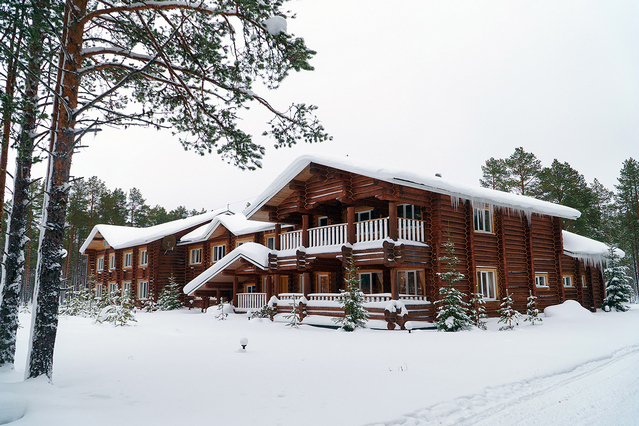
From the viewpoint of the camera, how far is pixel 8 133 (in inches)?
303

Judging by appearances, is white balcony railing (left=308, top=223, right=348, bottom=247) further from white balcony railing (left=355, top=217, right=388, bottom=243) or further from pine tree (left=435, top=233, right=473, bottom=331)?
pine tree (left=435, top=233, right=473, bottom=331)

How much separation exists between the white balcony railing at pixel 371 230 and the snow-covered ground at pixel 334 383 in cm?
571

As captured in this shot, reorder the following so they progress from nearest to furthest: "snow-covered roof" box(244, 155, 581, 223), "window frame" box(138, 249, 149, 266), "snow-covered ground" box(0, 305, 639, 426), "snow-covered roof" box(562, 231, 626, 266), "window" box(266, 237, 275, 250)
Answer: "snow-covered ground" box(0, 305, 639, 426) → "snow-covered roof" box(244, 155, 581, 223) → "snow-covered roof" box(562, 231, 626, 266) → "window" box(266, 237, 275, 250) → "window frame" box(138, 249, 149, 266)

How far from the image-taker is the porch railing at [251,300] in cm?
2338

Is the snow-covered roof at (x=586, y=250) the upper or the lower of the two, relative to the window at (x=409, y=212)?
lower

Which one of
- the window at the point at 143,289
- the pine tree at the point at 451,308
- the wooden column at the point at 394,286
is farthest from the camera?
the window at the point at 143,289

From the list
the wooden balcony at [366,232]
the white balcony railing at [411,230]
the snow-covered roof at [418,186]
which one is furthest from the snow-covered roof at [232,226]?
the white balcony railing at [411,230]

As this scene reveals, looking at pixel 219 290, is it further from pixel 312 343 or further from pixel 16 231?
pixel 16 231

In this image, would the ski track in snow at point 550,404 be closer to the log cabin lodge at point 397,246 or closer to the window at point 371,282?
the log cabin lodge at point 397,246

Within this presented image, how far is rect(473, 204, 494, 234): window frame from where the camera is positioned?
19.1 m

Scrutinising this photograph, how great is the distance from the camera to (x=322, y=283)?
22.5 metres

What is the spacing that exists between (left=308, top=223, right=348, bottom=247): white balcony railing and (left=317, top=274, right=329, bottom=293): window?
111 inches

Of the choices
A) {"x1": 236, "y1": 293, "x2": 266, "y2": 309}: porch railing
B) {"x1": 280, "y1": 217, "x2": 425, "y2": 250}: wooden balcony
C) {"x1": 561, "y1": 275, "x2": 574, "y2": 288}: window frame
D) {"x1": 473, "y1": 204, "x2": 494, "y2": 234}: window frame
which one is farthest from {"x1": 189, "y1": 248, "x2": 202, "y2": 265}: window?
{"x1": 561, "y1": 275, "x2": 574, "y2": 288}: window frame

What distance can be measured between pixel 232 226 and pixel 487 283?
1640 centimetres
